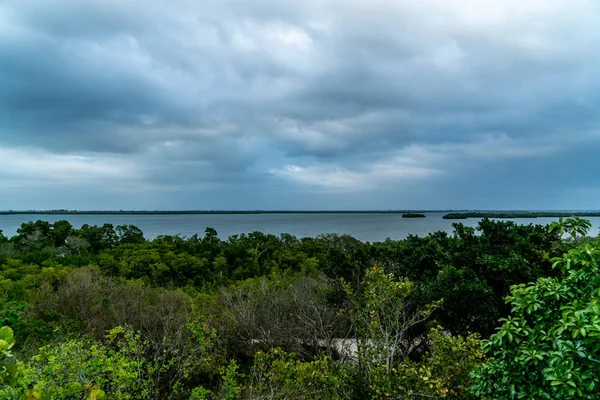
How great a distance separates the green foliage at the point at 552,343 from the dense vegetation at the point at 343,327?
2cm

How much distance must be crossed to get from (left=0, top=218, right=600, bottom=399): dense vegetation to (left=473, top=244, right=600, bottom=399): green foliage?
0.02m

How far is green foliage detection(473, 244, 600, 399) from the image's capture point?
11.3 ft

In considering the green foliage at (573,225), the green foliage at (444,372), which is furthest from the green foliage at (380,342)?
the green foliage at (573,225)

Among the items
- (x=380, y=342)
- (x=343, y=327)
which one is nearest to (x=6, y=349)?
(x=380, y=342)

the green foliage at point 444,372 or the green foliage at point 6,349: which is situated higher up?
the green foliage at point 6,349

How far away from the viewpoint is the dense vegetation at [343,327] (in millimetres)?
4227

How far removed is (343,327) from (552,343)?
1115 centimetres

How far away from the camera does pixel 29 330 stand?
11.0 metres

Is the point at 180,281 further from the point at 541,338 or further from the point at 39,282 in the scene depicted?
the point at 541,338

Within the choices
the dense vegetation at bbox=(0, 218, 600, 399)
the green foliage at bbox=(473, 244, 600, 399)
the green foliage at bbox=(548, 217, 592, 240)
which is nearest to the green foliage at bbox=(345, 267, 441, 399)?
the dense vegetation at bbox=(0, 218, 600, 399)

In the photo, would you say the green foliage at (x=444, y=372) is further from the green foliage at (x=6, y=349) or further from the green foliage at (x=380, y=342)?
the green foliage at (x=6, y=349)

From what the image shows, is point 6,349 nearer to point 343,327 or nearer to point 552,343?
point 552,343

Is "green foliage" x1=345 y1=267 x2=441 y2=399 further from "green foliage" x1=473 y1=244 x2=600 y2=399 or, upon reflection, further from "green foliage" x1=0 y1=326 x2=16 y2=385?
"green foliage" x1=0 y1=326 x2=16 y2=385

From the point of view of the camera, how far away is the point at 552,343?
393 cm
